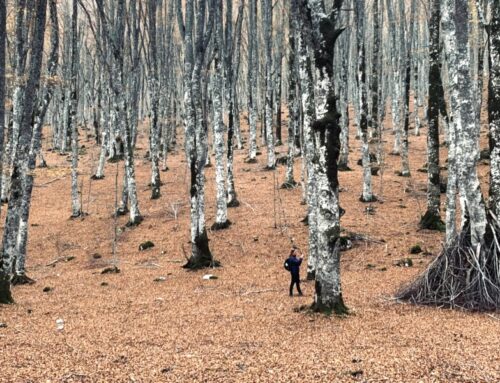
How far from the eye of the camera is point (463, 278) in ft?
27.2

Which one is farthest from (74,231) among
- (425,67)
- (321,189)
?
(425,67)

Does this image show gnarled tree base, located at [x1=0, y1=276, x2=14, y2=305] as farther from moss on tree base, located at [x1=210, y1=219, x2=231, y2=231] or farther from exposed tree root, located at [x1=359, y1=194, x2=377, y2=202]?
exposed tree root, located at [x1=359, y1=194, x2=377, y2=202]

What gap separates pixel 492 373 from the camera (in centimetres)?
496

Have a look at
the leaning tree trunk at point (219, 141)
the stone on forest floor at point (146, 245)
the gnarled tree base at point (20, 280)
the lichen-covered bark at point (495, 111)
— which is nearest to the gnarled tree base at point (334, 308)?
the lichen-covered bark at point (495, 111)

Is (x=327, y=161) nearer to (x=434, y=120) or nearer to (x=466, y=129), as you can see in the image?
(x=466, y=129)

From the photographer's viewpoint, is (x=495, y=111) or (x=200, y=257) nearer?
(x=495, y=111)

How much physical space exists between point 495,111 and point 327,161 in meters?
4.59

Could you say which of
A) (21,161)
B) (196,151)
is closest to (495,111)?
(196,151)

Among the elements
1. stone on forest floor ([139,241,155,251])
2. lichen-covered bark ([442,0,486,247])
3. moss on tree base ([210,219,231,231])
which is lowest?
stone on forest floor ([139,241,155,251])

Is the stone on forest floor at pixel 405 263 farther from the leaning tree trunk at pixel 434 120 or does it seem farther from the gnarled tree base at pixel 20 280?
the gnarled tree base at pixel 20 280

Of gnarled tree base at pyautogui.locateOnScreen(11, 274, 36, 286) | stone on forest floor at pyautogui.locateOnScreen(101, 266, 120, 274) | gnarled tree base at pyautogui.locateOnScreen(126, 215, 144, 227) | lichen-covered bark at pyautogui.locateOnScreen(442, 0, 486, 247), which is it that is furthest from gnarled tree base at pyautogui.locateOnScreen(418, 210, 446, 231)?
gnarled tree base at pyautogui.locateOnScreen(11, 274, 36, 286)

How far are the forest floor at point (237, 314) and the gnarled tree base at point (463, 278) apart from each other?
0.39 metres

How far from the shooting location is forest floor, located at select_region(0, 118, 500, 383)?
5.34 m

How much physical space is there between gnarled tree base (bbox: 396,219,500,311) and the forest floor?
0.39 metres
